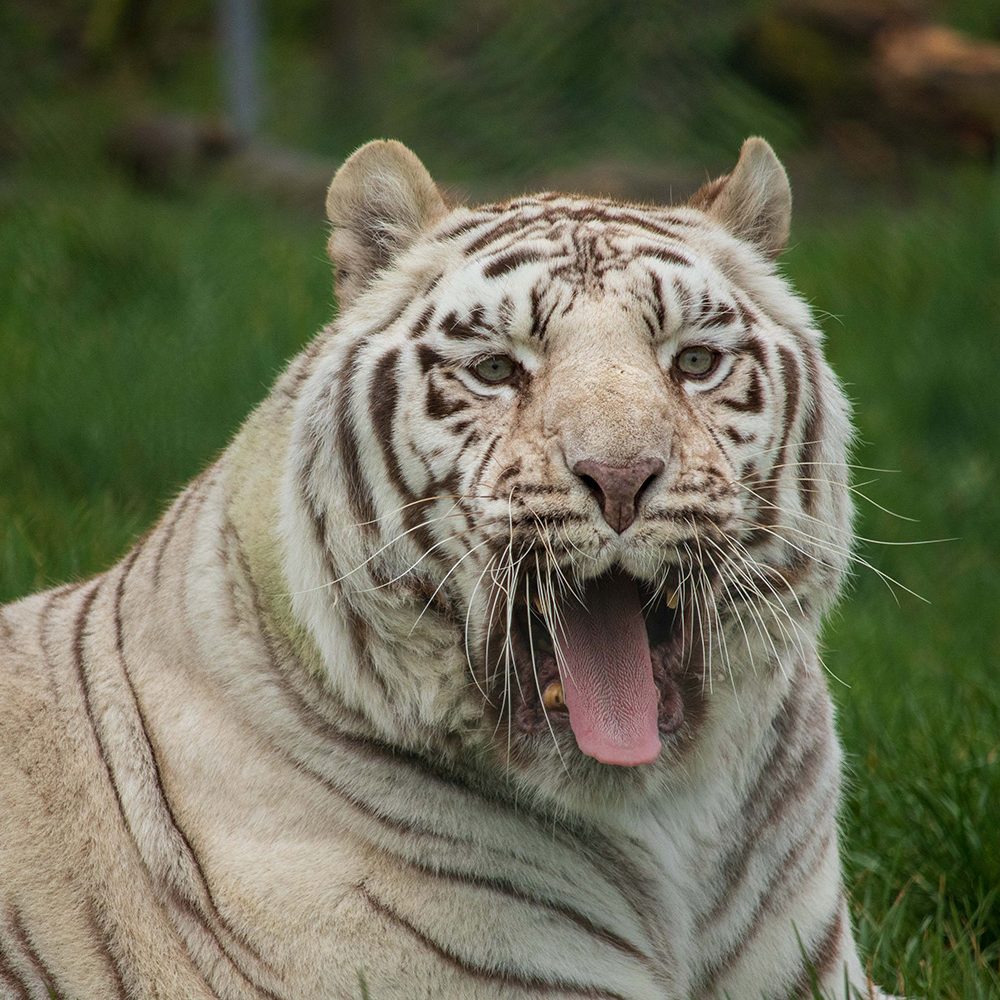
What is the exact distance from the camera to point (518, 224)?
8.39ft

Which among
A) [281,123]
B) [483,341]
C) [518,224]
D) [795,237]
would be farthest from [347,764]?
[281,123]

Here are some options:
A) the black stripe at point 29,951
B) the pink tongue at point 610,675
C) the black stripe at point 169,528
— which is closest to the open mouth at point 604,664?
the pink tongue at point 610,675

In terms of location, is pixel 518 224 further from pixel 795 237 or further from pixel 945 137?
pixel 945 137

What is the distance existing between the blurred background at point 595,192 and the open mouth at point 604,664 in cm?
40

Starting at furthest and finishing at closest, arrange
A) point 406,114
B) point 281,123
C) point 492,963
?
point 281,123 < point 406,114 < point 492,963

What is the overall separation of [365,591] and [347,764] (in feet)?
0.90

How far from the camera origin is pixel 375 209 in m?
2.58

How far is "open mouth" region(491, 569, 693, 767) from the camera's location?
221 cm

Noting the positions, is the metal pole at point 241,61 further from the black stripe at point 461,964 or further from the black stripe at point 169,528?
the black stripe at point 461,964

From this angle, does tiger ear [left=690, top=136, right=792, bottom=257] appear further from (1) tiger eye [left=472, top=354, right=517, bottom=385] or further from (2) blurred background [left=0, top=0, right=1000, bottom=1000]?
(1) tiger eye [left=472, top=354, right=517, bottom=385]

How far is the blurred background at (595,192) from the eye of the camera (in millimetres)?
2920

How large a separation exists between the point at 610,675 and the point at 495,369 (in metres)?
0.51

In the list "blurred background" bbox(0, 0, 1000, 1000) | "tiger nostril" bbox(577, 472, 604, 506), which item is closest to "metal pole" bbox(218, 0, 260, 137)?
"blurred background" bbox(0, 0, 1000, 1000)

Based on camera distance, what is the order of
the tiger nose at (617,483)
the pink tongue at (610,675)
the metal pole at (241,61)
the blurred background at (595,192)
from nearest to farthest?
the tiger nose at (617,483) → the pink tongue at (610,675) → the blurred background at (595,192) → the metal pole at (241,61)
